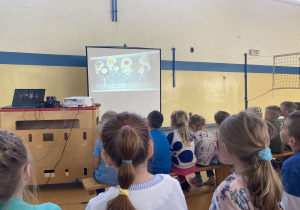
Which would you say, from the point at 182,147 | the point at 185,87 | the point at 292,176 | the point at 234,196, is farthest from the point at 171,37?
the point at 234,196

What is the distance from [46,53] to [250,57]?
4403 millimetres

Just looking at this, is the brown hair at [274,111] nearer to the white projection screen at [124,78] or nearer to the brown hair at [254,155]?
the white projection screen at [124,78]

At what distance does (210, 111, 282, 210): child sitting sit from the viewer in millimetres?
949

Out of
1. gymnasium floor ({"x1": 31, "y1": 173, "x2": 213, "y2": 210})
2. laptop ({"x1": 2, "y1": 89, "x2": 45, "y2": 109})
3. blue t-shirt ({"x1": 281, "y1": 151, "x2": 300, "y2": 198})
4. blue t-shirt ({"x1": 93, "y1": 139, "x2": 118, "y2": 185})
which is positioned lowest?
gymnasium floor ({"x1": 31, "y1": 173, "x2": 213, "y2": 210})

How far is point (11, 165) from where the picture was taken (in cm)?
85

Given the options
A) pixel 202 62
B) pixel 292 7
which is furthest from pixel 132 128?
pixel 292 7

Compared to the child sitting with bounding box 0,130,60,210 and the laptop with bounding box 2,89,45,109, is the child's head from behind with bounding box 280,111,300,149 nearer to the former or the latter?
the child sitting with bounding box 0,130,60,210

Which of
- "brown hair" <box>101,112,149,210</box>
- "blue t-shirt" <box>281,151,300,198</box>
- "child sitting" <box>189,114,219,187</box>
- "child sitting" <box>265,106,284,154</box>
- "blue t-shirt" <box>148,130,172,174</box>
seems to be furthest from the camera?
"child sitting" <box>265,106,284,154</box>

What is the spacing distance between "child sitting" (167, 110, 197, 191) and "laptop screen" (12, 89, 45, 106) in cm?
161

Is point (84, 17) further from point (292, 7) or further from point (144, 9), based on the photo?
point (292, 7)

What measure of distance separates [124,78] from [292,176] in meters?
3.19

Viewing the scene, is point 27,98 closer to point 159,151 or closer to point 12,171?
point 159,151

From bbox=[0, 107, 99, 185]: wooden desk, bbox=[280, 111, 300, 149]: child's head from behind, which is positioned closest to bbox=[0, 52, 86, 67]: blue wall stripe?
bbox=[0, 107, 99, 185]: wooden desk

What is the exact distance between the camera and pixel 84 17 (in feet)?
12.7
